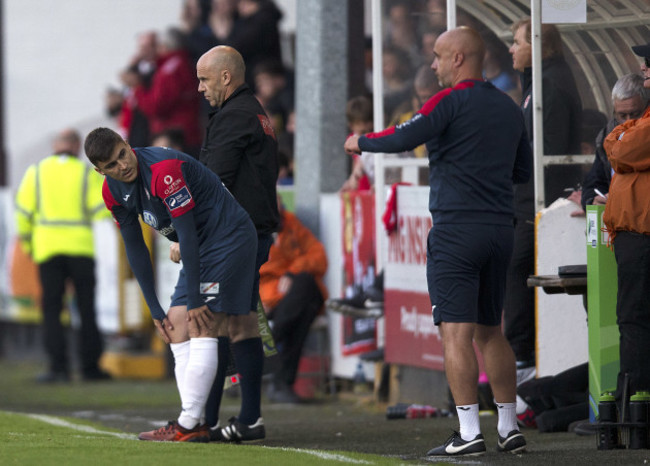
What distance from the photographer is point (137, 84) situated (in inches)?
686

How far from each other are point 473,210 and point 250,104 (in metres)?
1.53

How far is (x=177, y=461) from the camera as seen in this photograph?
679cm

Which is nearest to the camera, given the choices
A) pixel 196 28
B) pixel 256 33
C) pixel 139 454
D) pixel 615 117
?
pixel 139 454

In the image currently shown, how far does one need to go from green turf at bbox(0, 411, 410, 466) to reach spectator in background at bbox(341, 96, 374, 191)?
4.08m

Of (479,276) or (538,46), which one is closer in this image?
(479,276)

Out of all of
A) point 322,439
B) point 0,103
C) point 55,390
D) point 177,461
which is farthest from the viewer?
point 0,103

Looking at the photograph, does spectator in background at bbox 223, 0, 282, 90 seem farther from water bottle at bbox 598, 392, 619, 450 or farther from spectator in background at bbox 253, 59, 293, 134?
water bottle at bbox 598, 392, 619, 450

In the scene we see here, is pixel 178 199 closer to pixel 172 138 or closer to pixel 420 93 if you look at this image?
pixel 420 93

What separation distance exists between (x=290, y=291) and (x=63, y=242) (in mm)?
3684

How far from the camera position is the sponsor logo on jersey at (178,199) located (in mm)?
7637

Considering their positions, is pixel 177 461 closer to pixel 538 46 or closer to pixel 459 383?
pixel 459 383

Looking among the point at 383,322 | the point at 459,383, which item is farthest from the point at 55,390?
the point at 459,383

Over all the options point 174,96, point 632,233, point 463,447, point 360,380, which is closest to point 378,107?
point 360,380

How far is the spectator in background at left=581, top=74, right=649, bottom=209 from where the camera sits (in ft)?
27.1
